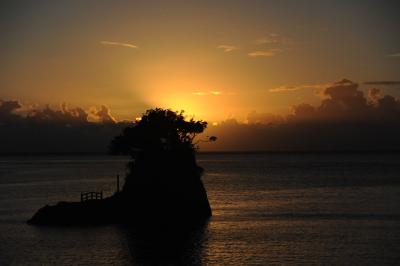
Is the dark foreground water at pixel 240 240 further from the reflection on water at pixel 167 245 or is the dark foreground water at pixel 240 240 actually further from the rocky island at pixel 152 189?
the rocky island at pixel 152 189

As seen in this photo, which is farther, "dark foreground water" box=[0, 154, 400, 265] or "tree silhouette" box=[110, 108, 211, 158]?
"tree silhouette" box=[110, 108, 211, 158]

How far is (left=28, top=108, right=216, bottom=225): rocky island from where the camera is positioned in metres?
68.2

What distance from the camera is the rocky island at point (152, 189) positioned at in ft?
224

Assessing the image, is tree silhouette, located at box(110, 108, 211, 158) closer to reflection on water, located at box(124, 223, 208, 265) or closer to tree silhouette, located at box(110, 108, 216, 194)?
tree silhouette, located at box(110, 108, 216, 194)

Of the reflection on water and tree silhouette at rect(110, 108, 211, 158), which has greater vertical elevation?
tree silhouette at rect(110, 108, 211, 158)

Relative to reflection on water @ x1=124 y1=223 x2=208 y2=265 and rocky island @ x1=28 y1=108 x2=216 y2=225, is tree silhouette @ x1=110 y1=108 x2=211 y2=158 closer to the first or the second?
rocky island @ x1=28 y1=108 x2=216 y2=225

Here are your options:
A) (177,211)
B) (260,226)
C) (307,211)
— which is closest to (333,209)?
(307,211)

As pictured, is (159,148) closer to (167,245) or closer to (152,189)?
(152,189)

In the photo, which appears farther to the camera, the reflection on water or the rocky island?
the rocky island

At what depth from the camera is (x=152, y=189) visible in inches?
2778

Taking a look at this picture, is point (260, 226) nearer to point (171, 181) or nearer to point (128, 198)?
point (171, 181)

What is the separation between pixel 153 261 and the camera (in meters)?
48.8

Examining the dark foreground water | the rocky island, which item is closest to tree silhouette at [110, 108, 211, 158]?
the rocky island

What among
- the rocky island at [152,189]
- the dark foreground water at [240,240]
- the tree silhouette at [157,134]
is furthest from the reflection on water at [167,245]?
Result: the tree silhouette at [157,134]
